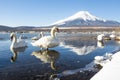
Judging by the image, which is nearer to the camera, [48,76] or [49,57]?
[48,76]

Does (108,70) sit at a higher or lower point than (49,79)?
higher

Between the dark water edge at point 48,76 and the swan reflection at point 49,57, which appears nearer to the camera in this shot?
the dark water edge at point 48,76

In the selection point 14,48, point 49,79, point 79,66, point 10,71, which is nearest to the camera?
point 49,79

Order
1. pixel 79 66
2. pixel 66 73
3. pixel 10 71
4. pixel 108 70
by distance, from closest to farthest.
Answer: pixel 108 70 < pixel 66 73 < pixel 10 71 < pixel 79 66

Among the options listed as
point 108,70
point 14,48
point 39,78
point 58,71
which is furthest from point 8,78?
point 14,48

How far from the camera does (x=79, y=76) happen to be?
36.8 feet

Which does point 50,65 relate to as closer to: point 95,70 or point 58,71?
point 58,71

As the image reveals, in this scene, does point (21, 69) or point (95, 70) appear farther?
point (21, 69)

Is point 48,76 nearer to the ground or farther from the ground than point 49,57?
farther from the ground

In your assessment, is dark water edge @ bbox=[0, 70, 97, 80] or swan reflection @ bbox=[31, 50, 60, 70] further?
swan reflection @ bbox=[31, 50, 60, 70]

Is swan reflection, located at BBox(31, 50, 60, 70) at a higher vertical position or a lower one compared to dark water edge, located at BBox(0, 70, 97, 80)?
lower

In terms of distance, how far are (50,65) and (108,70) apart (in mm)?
6082

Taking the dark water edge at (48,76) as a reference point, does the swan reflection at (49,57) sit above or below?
below

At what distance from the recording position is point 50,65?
14125 mm
